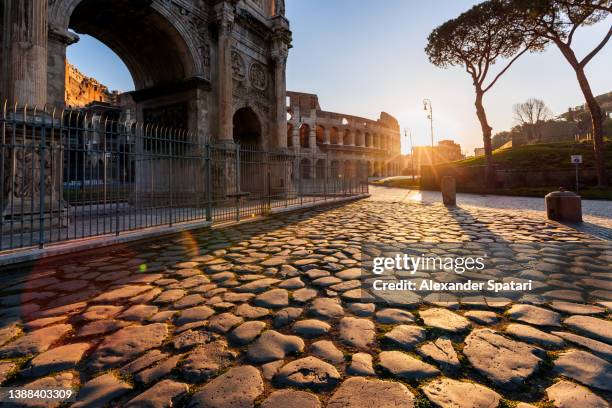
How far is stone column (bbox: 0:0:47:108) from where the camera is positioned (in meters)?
5.12

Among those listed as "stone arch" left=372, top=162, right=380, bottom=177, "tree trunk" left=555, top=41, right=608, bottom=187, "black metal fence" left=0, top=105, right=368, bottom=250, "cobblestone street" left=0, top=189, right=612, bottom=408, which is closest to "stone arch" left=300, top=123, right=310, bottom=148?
"stone arch" left=372, top=162, right=380, bottom=177

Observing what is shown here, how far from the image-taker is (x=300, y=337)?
1833 mm

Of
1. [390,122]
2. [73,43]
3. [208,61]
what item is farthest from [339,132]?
[73,43]

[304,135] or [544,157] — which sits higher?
[304,135]

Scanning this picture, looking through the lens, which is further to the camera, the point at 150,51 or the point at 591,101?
the point at 591,101

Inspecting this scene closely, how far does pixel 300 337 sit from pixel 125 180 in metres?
8.92

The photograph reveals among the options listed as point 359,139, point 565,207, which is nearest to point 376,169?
point 359,139

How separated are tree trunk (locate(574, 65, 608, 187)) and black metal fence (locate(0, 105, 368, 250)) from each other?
11.2m

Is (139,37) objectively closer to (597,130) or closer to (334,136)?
(597,130)

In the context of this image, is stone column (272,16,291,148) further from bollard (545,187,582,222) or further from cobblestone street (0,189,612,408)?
cobblestone street (0,189,612,408)

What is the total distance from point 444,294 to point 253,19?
13.9m

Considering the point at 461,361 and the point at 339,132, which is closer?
the point at 461,361

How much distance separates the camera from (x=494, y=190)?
16.1 meters

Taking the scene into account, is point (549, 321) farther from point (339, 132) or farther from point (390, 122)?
point (390, 122)
